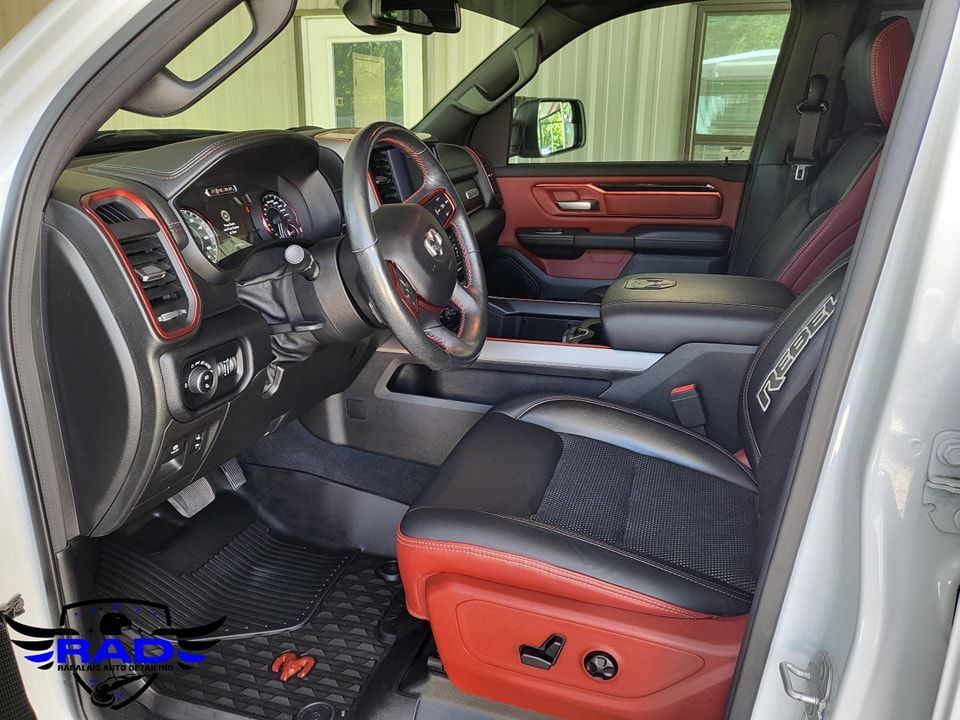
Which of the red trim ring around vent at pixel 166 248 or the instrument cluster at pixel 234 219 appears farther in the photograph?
the instrument cluster at pixel 234 219

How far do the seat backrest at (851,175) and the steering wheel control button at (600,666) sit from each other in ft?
3.13

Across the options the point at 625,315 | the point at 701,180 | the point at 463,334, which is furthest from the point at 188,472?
the point at 701,180

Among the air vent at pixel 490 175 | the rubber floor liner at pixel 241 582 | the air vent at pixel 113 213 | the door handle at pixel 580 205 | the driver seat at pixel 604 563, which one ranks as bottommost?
the rubber floor liner at pixel 241 582

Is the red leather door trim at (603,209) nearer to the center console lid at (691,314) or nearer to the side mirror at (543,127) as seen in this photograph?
the side mirror at (543,127)

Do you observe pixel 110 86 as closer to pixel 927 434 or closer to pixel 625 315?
pixel 927 434

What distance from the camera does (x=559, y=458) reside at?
1.44 m

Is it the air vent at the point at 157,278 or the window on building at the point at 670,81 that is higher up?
the window on building at the point at 670,81

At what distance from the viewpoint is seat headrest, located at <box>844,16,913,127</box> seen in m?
1.75

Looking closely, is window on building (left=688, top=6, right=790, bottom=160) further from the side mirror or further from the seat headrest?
the seat headrest

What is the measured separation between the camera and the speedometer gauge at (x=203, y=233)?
1.20 meters

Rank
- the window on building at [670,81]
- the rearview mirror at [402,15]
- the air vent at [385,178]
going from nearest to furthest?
the air vent at [385,178], the rearview mirror at [402,15], the window on building at [670,81]

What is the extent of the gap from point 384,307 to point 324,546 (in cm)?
93

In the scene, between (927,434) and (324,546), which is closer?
(927,434)

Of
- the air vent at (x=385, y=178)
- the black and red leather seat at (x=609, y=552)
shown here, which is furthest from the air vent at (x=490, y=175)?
the black and red leather seat at (x=609, y=552)
